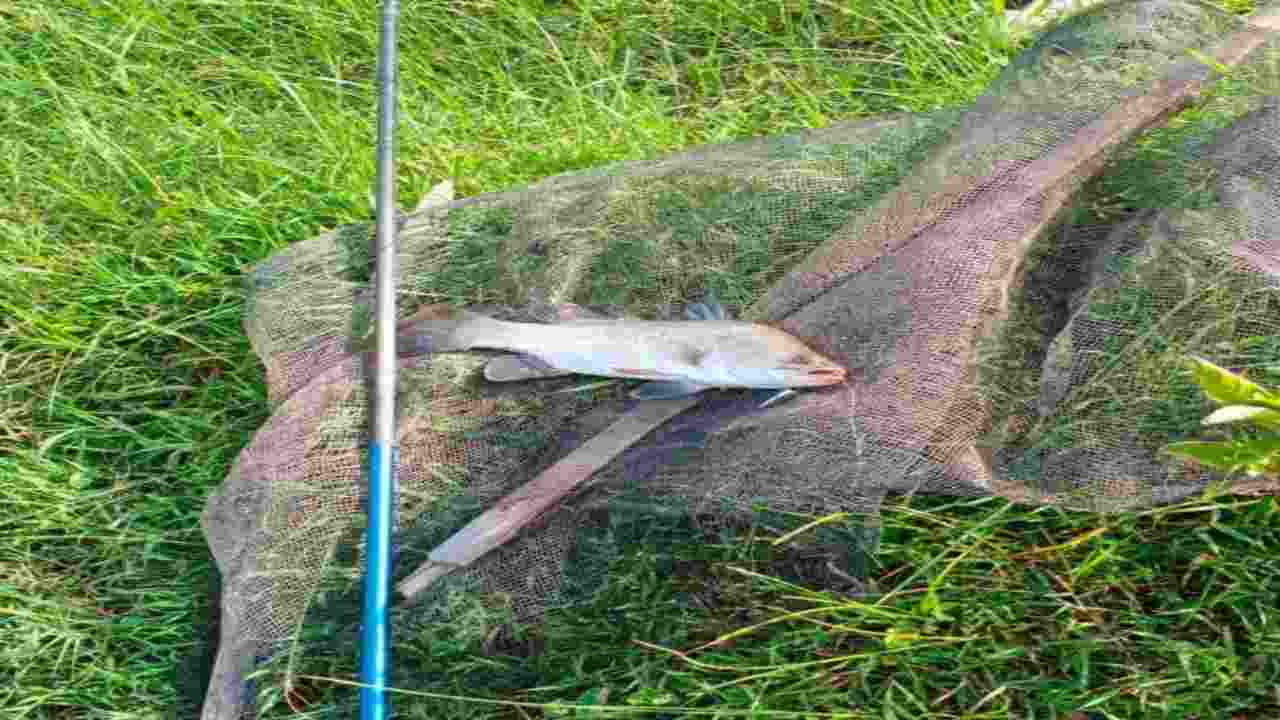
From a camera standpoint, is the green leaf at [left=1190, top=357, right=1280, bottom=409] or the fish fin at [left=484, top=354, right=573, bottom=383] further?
the fish fin at [left=484, top=354, right=573, bottom=383]

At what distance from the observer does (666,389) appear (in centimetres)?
246

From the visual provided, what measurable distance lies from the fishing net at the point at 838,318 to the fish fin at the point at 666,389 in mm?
36

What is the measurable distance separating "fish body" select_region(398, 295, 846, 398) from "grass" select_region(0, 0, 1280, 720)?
11.5 inches

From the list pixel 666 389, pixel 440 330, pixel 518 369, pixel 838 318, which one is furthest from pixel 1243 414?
pixel 440 330

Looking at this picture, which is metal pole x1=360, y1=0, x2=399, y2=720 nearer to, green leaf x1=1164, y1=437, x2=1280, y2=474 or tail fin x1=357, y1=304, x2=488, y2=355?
tail fin x1=357, y1=304, x2=488, y2=355

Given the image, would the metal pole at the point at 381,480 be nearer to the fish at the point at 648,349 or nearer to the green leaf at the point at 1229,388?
the fish at the point at 648,349

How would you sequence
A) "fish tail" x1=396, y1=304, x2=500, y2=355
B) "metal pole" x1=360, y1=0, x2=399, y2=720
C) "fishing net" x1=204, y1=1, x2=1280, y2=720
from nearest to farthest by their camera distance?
"fishing net" x1=204, y1=1, x2=1280, y2=720 → "metal pole" x1=360, y1=0, x2=399, y2=720 → "fish tail" x1=396, y1=304, x2=500, y2=355

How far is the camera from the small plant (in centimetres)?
210

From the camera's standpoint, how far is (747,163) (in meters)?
2.78

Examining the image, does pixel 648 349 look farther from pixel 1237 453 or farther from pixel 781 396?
pixel 1237 453

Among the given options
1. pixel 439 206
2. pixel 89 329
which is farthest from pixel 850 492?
pixel 89 329

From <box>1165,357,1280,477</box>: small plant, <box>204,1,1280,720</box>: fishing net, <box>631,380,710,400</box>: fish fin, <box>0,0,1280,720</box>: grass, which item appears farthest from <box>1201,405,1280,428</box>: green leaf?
<box>631,380,710,400</box>: fish fin

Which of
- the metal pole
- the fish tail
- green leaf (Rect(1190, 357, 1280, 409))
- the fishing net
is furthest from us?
the fish tail

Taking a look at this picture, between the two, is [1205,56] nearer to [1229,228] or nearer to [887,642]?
[1229,228]
